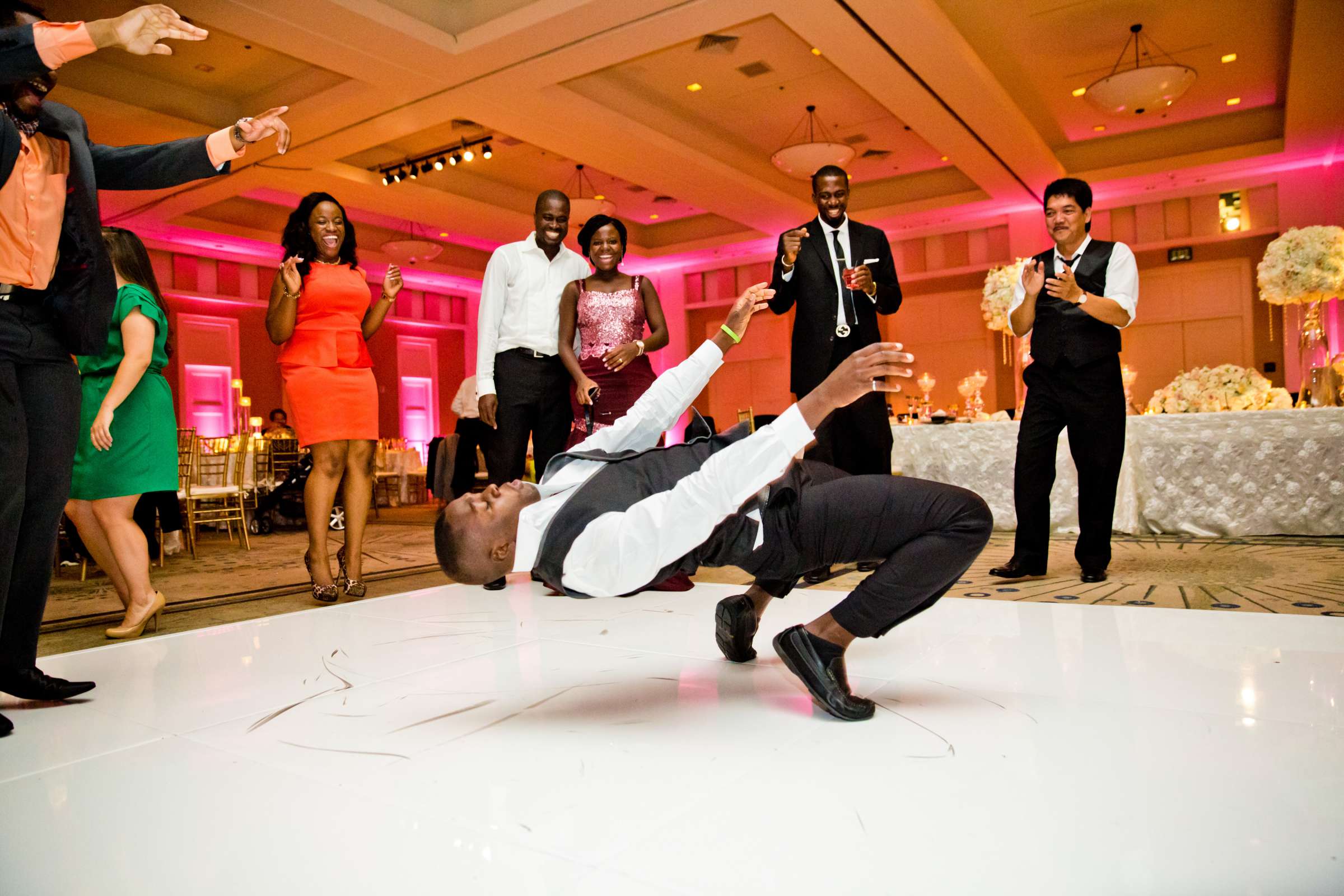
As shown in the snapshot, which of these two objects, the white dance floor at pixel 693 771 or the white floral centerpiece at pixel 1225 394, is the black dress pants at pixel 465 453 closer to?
the white dance floor at pixel 693 771

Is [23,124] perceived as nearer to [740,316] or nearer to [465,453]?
[740,316]

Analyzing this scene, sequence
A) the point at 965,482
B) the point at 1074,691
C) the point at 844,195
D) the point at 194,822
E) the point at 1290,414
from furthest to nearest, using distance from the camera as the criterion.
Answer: the point at 965,482
the point at 1290,414
the point at 844,195
the point at 1074,691
the point at 194,822

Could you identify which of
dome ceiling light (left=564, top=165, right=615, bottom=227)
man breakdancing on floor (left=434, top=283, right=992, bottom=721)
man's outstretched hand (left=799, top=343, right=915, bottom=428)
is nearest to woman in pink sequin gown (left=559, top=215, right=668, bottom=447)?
man breakdancing on floor (left=434, top=283, right=992, bottom=721)

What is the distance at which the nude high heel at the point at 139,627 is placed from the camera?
8.77 feet

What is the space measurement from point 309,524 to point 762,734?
2493mm

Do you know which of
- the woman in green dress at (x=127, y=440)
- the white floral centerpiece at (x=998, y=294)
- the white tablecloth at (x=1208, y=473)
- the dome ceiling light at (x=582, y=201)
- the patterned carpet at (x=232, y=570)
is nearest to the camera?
the woman in green dress at (x=127, y=440)

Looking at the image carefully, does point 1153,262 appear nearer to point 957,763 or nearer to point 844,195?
point 844,195

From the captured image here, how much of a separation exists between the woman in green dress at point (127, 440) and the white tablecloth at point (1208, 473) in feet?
10.7

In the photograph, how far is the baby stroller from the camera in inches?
300

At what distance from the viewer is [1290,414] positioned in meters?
4.44

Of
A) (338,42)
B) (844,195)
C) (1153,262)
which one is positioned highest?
(338,42)

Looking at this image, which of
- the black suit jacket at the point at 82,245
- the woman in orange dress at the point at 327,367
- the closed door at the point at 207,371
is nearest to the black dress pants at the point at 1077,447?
the woman in orange dress at the point at 327,367

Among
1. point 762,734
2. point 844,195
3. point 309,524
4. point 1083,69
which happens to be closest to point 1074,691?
point 762,734

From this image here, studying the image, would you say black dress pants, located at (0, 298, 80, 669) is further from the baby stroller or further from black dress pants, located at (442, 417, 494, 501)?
the baby stroller
